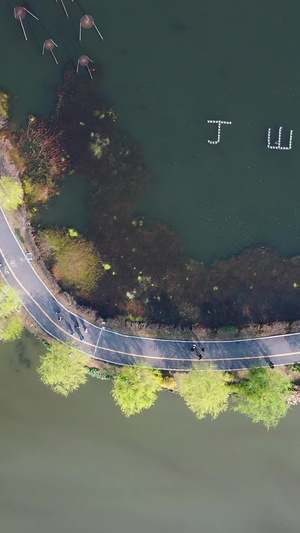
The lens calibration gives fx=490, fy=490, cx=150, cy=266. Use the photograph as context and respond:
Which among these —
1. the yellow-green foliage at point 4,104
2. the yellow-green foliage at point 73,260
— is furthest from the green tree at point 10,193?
the yellow-green foliage at point 4,104

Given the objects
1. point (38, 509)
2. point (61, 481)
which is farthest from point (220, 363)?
point (38, 509)

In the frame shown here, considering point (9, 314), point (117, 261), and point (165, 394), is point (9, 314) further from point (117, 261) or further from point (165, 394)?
point (165, 394)

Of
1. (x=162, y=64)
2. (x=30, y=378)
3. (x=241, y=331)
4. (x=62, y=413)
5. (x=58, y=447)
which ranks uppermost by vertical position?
(x=162, y=64)

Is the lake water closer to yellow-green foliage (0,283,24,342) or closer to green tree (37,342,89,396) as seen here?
yellow-green foliage (0,283,24,342)

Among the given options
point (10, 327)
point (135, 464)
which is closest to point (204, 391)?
point (135, 464)

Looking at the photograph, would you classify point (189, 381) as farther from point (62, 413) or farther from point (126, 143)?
point (126, 143)

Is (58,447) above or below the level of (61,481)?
above

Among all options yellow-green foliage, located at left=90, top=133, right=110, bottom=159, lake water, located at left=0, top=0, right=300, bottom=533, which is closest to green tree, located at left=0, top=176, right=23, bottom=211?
lake water, located at left=0, top=0, right=300, bottom=533
